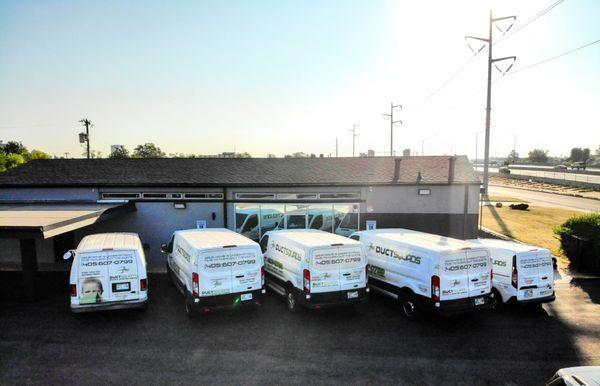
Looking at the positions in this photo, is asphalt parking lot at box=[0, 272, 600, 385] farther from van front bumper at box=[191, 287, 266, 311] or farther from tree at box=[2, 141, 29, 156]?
tree at box=[2, 141, 29, 156]

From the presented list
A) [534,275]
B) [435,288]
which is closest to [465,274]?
[435,288]

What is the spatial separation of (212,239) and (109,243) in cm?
292

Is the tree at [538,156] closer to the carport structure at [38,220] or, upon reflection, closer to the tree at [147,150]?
the tree at [147,150]

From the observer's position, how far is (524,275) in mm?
10914

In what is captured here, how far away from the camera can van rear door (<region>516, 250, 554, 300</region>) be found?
35.8 feet

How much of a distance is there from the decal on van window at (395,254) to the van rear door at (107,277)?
7.14 meters

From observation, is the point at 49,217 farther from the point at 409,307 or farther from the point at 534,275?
the point at 534,275

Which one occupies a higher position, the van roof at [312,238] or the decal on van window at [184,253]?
the van roof at [312,238]

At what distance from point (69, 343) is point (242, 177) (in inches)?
407

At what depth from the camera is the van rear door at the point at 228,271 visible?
10344mm

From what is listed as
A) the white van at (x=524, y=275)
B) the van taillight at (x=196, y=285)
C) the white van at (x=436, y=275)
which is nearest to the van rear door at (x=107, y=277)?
the van taillight at (x=196, y=285)

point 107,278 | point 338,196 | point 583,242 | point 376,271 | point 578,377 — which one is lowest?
point 376,271

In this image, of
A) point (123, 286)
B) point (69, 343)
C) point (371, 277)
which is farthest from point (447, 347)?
point (69, 343)

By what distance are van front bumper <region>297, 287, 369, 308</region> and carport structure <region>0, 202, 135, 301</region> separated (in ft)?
26.8
